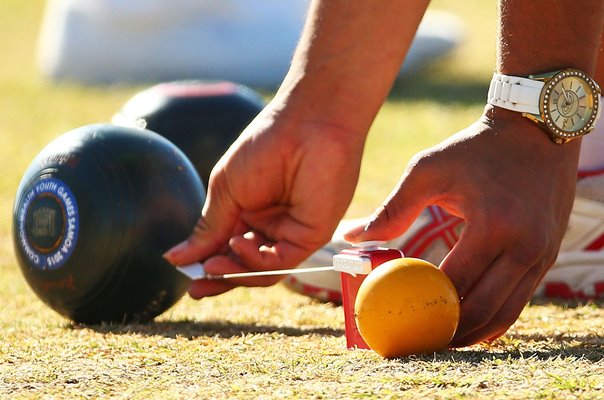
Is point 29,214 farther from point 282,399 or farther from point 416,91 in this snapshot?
point 416,91

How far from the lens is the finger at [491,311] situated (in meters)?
2.35

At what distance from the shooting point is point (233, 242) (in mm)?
2709

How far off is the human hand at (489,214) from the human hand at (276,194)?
0.48ft

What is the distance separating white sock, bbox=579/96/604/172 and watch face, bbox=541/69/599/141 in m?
0.91

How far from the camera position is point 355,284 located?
2.46m

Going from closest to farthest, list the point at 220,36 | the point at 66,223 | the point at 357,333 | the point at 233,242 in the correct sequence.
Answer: the point at 357,333 → the point at 233,242 → the point at 66,223 → the point at 220,36

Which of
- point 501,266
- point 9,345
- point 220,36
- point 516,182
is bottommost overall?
point 9,345

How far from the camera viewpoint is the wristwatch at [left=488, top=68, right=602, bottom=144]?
2.43 meters

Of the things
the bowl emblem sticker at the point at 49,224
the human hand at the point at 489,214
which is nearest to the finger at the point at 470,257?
the human hand at the point at 489,214

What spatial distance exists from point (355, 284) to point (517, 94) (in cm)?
58

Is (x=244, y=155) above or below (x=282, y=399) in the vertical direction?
above

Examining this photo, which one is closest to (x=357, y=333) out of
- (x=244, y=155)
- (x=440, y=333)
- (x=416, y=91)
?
(x=440, y=333)

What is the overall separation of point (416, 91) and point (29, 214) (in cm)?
622

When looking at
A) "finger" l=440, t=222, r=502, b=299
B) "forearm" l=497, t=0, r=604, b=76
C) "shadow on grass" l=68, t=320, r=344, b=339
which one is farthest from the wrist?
"shadow on grass" l=68, t=320, r=344, b=339
